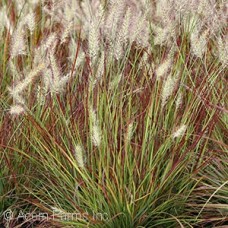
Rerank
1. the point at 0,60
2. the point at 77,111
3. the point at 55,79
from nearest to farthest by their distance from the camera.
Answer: the point at 55,79
the point at 77,111
the point at 0,60

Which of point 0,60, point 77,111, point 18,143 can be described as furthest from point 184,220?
point 0,60

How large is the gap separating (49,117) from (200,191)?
87 cm

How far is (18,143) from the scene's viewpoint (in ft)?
9.65

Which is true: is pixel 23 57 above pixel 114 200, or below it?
above

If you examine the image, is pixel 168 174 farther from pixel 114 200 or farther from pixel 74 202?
pixel 74 202

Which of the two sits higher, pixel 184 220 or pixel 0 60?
pixel 0 60

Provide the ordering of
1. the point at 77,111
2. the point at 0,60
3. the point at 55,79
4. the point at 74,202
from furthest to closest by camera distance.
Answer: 1. the point at 0,60
2. the point at 77,111
3. the point at 74,202
4. the point at 55,79

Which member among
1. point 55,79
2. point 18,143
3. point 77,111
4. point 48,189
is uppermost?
point 55,79


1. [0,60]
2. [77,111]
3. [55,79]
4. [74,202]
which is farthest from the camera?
[0,60]

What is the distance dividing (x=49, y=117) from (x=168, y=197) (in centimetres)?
77

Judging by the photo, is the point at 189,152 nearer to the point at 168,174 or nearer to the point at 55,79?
the point at 168,174

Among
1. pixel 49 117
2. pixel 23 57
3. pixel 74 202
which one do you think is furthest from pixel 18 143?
pixel 23 57

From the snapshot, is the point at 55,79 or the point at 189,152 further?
the point at 189,152

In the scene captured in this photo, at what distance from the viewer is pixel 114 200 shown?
8.45 ft
